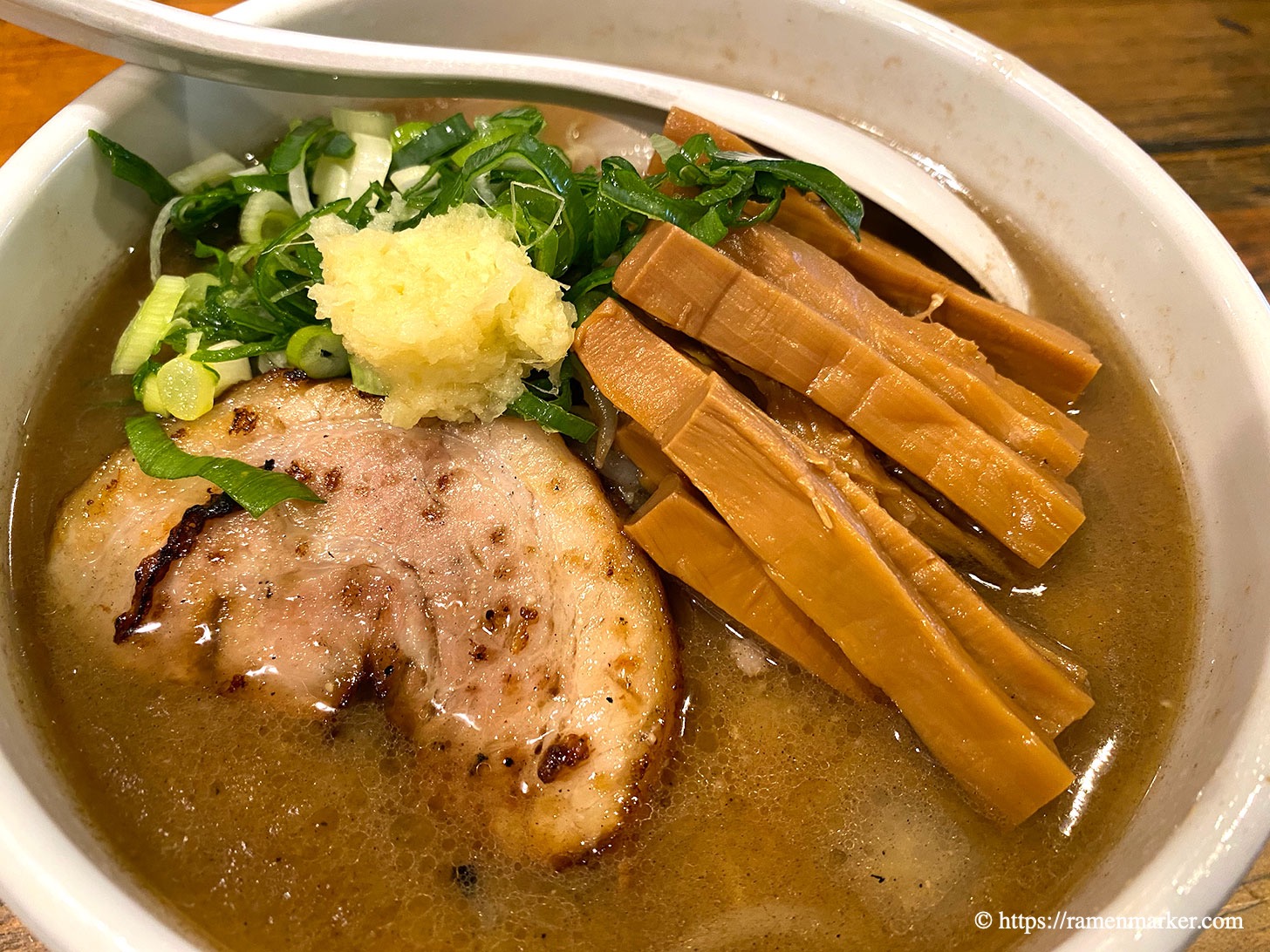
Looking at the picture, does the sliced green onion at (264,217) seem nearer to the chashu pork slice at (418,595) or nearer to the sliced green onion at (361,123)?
the sliced green onion at (361,123)

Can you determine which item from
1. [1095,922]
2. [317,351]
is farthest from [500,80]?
[1095,922]

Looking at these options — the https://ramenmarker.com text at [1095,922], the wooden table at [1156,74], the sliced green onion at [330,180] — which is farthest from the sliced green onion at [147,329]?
the https://ramenmarker.com text at [1095,922]

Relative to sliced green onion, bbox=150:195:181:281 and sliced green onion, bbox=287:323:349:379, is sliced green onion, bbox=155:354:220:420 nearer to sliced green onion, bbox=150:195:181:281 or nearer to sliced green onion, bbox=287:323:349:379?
sliced green onion, bbox=287:323:349:379

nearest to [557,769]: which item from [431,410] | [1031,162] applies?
[431,410]

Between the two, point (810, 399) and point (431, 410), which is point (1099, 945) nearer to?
point (810, 399)

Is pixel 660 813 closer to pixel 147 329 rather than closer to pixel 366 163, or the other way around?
pixel 147 329

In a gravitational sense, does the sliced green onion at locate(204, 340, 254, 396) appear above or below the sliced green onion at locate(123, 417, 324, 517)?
above

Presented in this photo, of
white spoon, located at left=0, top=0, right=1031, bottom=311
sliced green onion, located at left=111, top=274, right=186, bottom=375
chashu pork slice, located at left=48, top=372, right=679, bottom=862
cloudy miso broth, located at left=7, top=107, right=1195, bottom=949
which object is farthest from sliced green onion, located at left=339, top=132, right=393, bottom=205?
cloudy miso broth, located at left=7, top=107, right=1195, bottom=949
